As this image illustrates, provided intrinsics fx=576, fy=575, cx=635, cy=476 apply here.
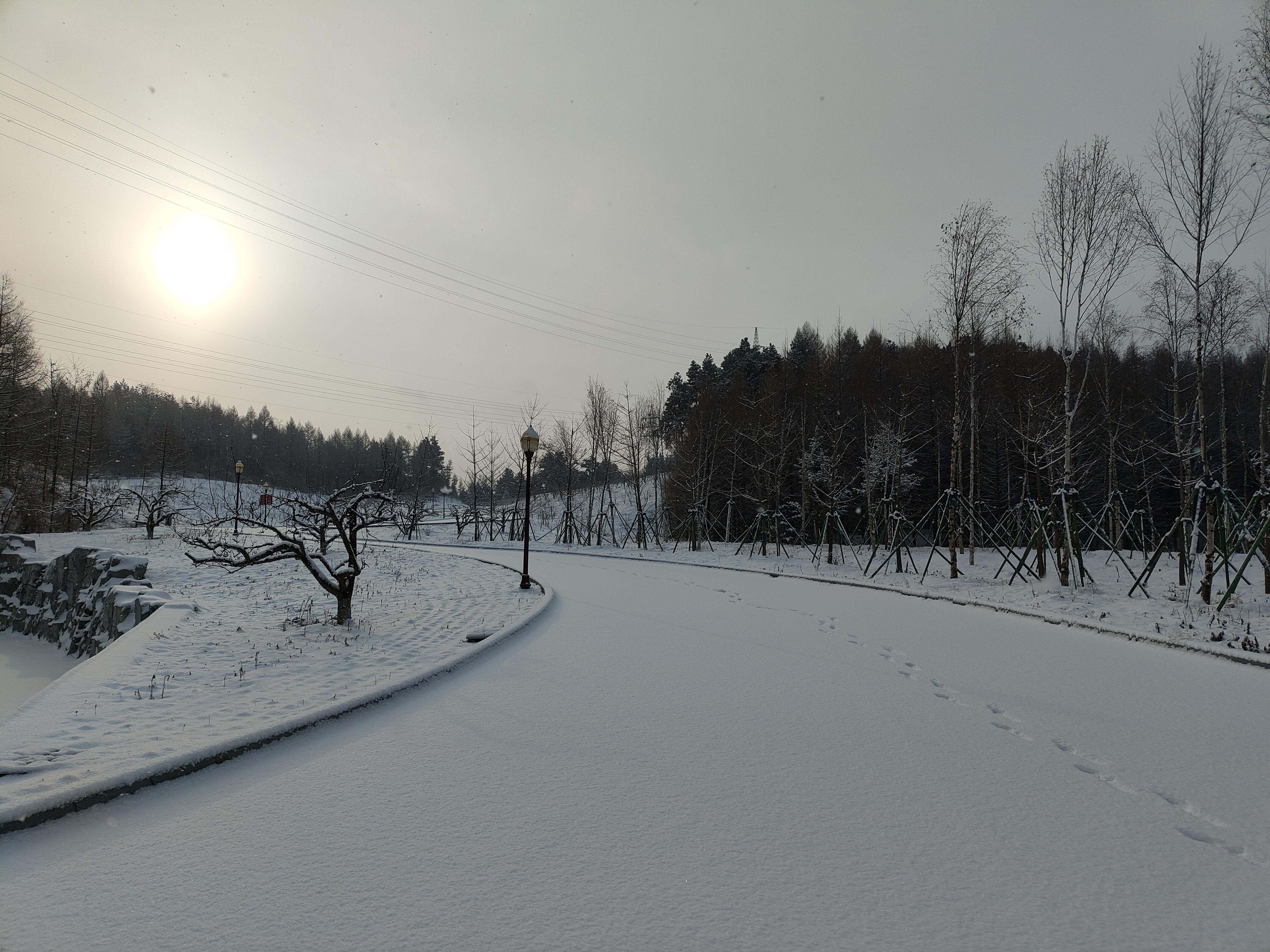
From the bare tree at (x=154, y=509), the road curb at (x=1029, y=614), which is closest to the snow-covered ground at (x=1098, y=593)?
the road curb at (x=1029, y=614)

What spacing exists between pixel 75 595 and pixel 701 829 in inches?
631

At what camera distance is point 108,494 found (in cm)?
2923

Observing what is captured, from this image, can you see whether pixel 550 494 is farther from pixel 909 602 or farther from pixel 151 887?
pixel 151 887

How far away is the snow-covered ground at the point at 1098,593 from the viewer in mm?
7625

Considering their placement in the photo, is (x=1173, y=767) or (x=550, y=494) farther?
(x=550, y=494)

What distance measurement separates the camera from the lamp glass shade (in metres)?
12.4

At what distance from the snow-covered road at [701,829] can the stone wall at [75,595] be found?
8.65m

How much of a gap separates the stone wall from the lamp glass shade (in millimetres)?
6755

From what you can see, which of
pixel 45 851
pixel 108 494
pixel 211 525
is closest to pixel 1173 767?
pixel 45 851

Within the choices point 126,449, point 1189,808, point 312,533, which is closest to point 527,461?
point 312,533

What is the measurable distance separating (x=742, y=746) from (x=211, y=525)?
8128 mm

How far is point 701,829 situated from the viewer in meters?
2.86

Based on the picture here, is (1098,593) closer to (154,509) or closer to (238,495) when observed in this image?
(238,495)

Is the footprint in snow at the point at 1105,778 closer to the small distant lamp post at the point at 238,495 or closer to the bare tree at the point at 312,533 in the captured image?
the bare tree at the point at 312,533
